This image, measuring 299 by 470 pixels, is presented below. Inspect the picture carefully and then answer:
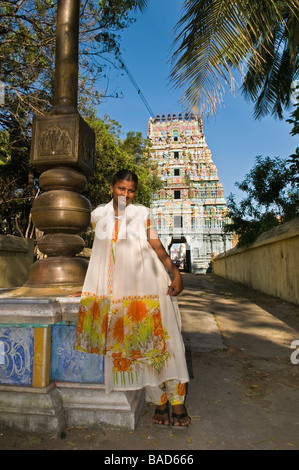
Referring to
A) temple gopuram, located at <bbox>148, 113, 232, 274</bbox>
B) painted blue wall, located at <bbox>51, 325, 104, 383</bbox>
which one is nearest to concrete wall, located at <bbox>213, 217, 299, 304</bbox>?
painted blue wall, located at <bbox>51, 325, 104, 383</bbox>

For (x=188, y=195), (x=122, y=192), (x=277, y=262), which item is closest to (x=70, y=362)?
(x=122, y=192)

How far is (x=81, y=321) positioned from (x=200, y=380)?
1.22 m

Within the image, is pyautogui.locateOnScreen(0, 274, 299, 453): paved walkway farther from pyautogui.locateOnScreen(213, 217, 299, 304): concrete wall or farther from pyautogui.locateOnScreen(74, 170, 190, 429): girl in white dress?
pyautogui.locateOnScreen(213, 217, 299, 304): concrete wall

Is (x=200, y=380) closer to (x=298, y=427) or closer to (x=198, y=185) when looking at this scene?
(x=298, y=427)

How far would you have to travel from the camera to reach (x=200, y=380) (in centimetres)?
226

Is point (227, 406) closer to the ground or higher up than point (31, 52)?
closer to the ground

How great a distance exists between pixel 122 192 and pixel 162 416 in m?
1.26

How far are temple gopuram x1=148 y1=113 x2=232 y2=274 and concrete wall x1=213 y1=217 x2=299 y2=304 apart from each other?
1873cm

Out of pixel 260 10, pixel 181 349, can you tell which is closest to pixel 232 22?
pixel 260 10

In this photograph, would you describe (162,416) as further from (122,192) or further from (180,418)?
(122,192)

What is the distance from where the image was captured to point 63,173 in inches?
75.3

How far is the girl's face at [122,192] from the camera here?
5.63ft

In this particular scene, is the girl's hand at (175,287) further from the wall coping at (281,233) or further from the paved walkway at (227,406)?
the wall coping at (281,233)

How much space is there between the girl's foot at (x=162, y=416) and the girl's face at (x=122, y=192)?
1151 millimetres
